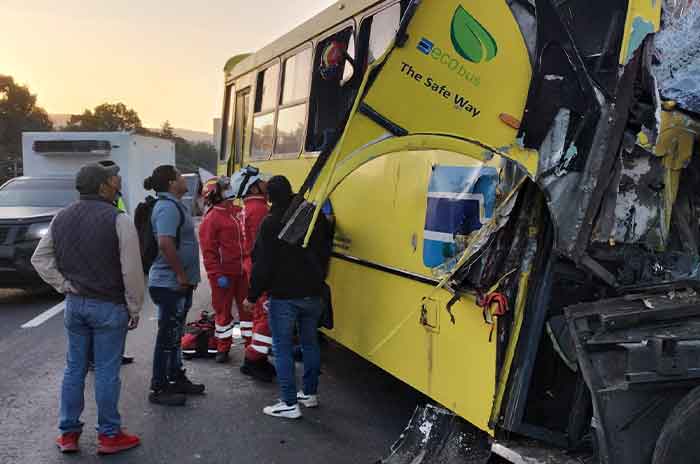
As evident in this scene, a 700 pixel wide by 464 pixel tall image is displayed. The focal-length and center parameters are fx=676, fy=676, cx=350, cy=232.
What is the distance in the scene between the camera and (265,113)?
7789 millimetres

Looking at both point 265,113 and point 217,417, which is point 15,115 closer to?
point 265,113

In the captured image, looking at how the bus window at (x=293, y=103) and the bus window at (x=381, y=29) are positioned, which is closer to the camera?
the bus window at (x=381, y=29)

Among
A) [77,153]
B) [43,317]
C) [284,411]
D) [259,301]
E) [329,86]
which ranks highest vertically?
[329,86]

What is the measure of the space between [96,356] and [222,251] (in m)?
2.07

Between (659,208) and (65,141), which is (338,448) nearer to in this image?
(659,208)

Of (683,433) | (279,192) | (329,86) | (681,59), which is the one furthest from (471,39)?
(329,86)

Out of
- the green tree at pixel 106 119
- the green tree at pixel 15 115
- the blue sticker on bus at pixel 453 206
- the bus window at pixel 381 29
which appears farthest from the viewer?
the green tree at pixel 106 119

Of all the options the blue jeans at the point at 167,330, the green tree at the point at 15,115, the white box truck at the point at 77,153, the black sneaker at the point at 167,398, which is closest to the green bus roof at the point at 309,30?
the blue jeans at the point at 167,330

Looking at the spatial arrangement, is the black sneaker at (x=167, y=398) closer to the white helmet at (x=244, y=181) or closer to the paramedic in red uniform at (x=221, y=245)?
the paramedic in red uniform at (x=221, y=245)

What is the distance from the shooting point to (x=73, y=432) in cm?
452

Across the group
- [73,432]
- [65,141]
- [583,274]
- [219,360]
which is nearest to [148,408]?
[73,432]

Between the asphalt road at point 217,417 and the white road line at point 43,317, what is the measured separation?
1.01 metres

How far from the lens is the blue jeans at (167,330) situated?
5375mm

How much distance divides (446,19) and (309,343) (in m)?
2.96
